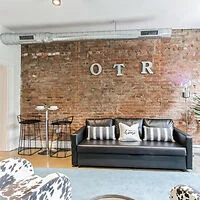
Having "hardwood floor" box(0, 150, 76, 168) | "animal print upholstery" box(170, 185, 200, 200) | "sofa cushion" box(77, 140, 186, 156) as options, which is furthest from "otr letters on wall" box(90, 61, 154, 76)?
"animal print upholstery" box(170, 185, 200, 200)

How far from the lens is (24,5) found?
4.29 meters

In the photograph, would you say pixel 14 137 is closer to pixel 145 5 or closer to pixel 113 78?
pixel 113 78

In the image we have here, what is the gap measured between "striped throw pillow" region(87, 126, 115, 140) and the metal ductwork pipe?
191cm

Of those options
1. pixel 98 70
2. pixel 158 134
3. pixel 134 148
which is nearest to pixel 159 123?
pixel 158 134

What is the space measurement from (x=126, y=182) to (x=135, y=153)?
863 millimetres

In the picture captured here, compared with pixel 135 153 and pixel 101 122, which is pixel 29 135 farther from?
pixel 135 153

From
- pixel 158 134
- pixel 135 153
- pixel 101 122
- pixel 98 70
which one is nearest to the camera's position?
pixel 135 153

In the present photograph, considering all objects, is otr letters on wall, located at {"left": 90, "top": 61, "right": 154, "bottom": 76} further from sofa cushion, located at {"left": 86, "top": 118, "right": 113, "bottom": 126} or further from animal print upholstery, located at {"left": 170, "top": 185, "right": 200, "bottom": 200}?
animal print upholstery, located at {"left": 170, "top": 185, "right": 200, "bottom": 200}

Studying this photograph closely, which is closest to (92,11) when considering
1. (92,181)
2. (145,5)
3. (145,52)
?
(145,5)

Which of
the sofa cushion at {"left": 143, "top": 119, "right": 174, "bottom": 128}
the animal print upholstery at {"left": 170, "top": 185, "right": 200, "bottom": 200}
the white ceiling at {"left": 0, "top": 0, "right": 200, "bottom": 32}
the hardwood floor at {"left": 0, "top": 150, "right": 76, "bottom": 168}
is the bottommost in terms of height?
the hardwood floor at {"left": 0, "top": 150, "right": 76, "bottom": 168}

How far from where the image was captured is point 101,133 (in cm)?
527

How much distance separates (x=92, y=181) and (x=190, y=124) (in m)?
3.09

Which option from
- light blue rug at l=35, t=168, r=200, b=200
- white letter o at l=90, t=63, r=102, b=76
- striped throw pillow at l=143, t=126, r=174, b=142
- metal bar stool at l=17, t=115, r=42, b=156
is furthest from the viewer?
metal bar stool at l=17, t=115, r=42, b=156

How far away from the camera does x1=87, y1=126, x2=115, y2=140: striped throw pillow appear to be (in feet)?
17.2
